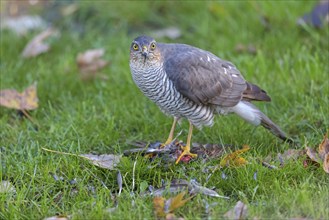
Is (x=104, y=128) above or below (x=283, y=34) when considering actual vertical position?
below

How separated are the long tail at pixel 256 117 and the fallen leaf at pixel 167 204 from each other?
4.68 ft

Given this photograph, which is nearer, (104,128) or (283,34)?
(104,128)

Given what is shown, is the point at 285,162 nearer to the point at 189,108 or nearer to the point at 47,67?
the point at 189,108

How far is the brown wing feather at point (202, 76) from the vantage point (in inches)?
198

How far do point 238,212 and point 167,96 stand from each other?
1268mm

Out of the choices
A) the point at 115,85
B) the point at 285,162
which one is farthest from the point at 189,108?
the point at 115,85

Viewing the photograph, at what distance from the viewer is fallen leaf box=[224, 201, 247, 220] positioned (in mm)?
4043

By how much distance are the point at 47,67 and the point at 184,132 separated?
2.21 metres

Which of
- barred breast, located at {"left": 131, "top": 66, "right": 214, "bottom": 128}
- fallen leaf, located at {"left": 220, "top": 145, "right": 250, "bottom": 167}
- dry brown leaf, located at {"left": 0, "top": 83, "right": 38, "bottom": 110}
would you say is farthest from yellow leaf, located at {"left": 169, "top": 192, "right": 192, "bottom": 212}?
dry brown leaf, located at {"left": 0, "top": 83, "right": 38, "bottom": 110}

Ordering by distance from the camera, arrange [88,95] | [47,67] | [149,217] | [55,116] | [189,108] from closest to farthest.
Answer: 1. [149,217]
2. [189,108]
3. [55,116]
4. [88,95]
5. [47,67]

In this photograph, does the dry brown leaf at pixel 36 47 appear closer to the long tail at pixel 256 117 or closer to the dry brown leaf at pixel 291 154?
the long tail at pixel 256 117

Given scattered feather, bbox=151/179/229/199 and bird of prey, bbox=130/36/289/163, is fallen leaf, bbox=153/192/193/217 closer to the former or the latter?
scattered feather, bbox=151/179/229/199

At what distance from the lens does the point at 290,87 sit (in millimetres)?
6234

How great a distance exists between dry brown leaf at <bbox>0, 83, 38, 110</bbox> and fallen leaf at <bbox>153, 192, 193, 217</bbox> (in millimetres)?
2341
